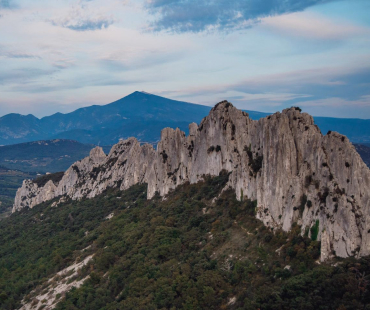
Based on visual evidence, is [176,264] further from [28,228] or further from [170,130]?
[28,228]

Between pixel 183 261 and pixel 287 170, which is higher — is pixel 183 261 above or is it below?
below

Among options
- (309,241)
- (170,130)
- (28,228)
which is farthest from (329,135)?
(28,228)

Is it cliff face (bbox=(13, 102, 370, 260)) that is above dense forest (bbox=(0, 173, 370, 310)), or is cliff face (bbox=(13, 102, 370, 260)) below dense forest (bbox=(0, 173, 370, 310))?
above

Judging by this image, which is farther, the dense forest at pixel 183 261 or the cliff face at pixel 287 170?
the cliff face at pixel 287 170

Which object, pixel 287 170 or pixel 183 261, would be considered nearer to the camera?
pixel 287 170

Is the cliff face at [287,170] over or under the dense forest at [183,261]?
over
